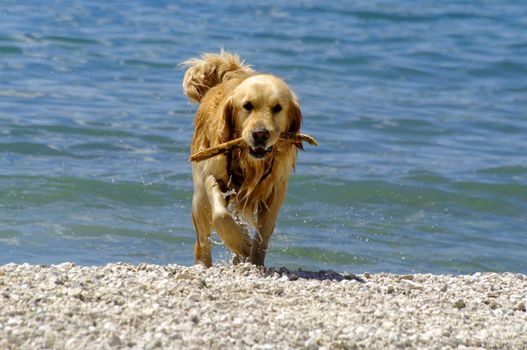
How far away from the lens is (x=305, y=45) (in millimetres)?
18688

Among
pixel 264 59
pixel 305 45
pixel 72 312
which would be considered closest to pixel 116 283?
pixel 72 312

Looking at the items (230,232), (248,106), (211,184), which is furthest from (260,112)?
(230,232)

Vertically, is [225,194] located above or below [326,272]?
above

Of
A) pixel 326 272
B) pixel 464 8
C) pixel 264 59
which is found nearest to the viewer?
pixel 326 272

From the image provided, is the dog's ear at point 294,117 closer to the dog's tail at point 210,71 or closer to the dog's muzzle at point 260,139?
the dog's muzzle at point 260,139

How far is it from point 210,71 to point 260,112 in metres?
1.25

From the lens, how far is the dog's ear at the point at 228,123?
23.1 ft

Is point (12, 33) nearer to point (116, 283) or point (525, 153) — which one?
point (525, 153)

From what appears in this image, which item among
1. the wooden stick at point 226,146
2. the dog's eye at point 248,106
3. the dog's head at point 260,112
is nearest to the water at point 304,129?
the wooden stick at point 226,146

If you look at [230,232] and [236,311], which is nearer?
[236,311]

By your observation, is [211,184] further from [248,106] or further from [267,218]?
[248,106]

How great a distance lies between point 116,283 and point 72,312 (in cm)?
69

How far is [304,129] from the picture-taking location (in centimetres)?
1343

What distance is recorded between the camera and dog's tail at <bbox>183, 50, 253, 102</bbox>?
8.02 metres
